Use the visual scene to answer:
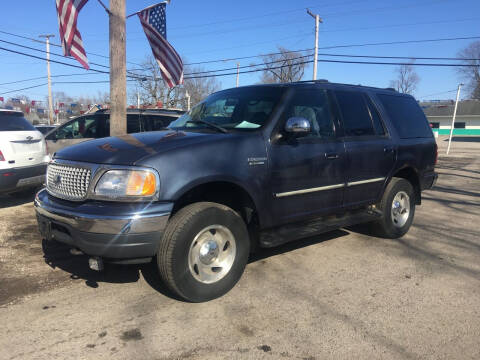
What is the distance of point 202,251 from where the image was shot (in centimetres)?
314

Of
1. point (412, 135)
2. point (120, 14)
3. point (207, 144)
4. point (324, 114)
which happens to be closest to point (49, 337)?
point (207, 144)

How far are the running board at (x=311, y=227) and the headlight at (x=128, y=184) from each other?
130 cm

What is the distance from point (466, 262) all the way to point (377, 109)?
2123 mm

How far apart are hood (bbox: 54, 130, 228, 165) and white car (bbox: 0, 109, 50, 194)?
281 cm

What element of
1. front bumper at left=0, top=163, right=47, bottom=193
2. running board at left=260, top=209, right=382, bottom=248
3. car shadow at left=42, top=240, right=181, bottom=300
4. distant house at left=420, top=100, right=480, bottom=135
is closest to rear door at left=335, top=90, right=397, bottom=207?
running board at left=260, top=209, right=382, bottom=248

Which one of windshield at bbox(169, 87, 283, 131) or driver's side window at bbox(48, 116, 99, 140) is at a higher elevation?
windshield at bbox(169, 87, 283, 131)

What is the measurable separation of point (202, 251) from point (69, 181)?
1256mm

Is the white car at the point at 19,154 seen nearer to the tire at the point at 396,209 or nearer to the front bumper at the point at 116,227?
the front bumper at the point at 116,227

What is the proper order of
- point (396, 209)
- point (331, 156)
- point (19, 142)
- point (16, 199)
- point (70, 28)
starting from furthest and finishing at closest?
point (16, 199)
point (70, 28)
point (19, 142)
point (396, 209)
point (331, 156)

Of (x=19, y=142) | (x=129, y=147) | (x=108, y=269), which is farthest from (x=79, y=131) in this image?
(x=129, y=147)

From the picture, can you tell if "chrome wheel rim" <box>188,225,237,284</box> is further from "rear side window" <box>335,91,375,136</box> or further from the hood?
"rear side window" <box>335,91,375,136</box>

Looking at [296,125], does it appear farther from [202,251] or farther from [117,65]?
[117,65]

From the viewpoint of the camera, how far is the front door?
140 inches

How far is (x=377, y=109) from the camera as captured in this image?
15.6 feet
